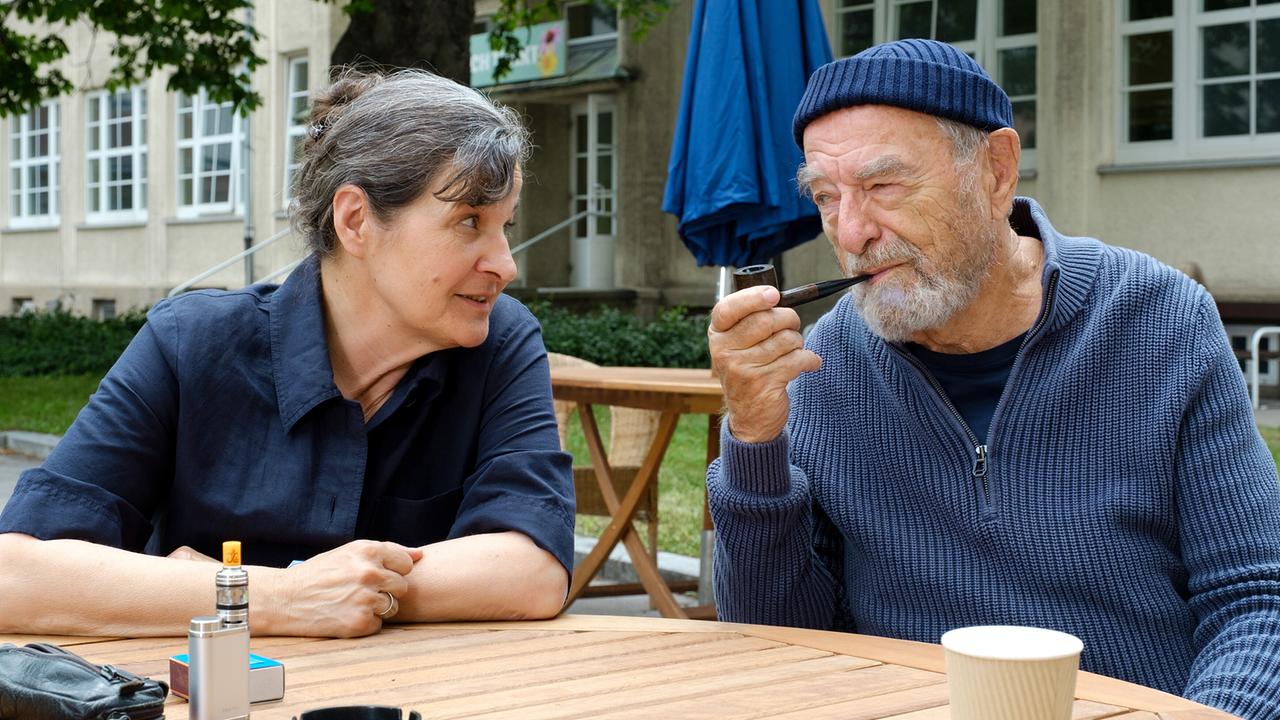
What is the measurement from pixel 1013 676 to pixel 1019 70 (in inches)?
549

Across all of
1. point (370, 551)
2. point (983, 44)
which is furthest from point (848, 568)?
point (983, 44)

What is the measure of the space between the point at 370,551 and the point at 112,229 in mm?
24904

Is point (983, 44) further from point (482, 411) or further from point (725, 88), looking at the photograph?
point (482, 411)

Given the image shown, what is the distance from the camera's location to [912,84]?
222 centimetres

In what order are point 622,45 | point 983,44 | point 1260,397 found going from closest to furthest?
A: point 1260,397 < point 983,44 < point 622,45

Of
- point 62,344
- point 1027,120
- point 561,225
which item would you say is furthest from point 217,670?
point 561,225

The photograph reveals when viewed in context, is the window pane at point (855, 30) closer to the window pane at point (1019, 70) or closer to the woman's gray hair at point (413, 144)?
the window pane at point (1019, 70)

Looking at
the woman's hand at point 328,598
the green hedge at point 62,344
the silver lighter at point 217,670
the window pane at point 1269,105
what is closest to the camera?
the silver lighter at point 217,670

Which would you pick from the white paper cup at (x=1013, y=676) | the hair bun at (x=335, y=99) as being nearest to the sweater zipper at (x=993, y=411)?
the white paper cup at (x=1013, y=676)

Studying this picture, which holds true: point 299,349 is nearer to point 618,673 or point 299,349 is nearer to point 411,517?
point 411,517

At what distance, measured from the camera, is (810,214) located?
17.4ft

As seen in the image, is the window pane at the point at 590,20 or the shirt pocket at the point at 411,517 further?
the window pane at the point at 590,20

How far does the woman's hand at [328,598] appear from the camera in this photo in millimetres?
2027

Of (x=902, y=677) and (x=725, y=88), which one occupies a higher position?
(x=725, y=88)
